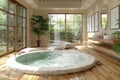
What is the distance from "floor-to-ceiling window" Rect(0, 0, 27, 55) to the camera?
561 cm

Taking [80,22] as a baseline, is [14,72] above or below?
below

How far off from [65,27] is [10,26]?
204 inches

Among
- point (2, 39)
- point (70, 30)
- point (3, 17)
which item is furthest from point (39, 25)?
point (2, 39)

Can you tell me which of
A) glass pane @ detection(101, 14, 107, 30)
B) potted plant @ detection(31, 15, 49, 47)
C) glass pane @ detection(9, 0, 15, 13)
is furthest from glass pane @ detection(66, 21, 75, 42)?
glass pane @ detection(9, 0, 15, 13)

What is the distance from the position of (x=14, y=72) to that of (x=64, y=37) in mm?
7980

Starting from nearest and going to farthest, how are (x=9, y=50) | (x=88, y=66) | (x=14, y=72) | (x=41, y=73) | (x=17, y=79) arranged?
(x=17, y=79) < (x=41, y=73) < (x=14, y=72) < (x=88, y=66) < (x=9, y=50)

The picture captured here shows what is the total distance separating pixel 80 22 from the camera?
10992 millimetres

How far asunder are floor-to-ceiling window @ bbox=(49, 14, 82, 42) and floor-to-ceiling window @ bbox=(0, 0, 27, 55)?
11.0 ft

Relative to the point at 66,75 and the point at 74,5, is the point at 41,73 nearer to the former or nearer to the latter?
the point at 66,75

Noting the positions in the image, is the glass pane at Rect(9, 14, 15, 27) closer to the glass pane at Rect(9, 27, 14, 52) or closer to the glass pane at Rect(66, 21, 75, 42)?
the glass pane at Rect(9, 27, 14, 52)

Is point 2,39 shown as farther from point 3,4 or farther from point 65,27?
point 65,27

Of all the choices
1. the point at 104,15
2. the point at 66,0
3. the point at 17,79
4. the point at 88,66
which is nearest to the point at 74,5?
the point at 66,0

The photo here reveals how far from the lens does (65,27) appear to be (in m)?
11.0

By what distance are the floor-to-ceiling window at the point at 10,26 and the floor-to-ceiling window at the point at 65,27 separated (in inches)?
132
